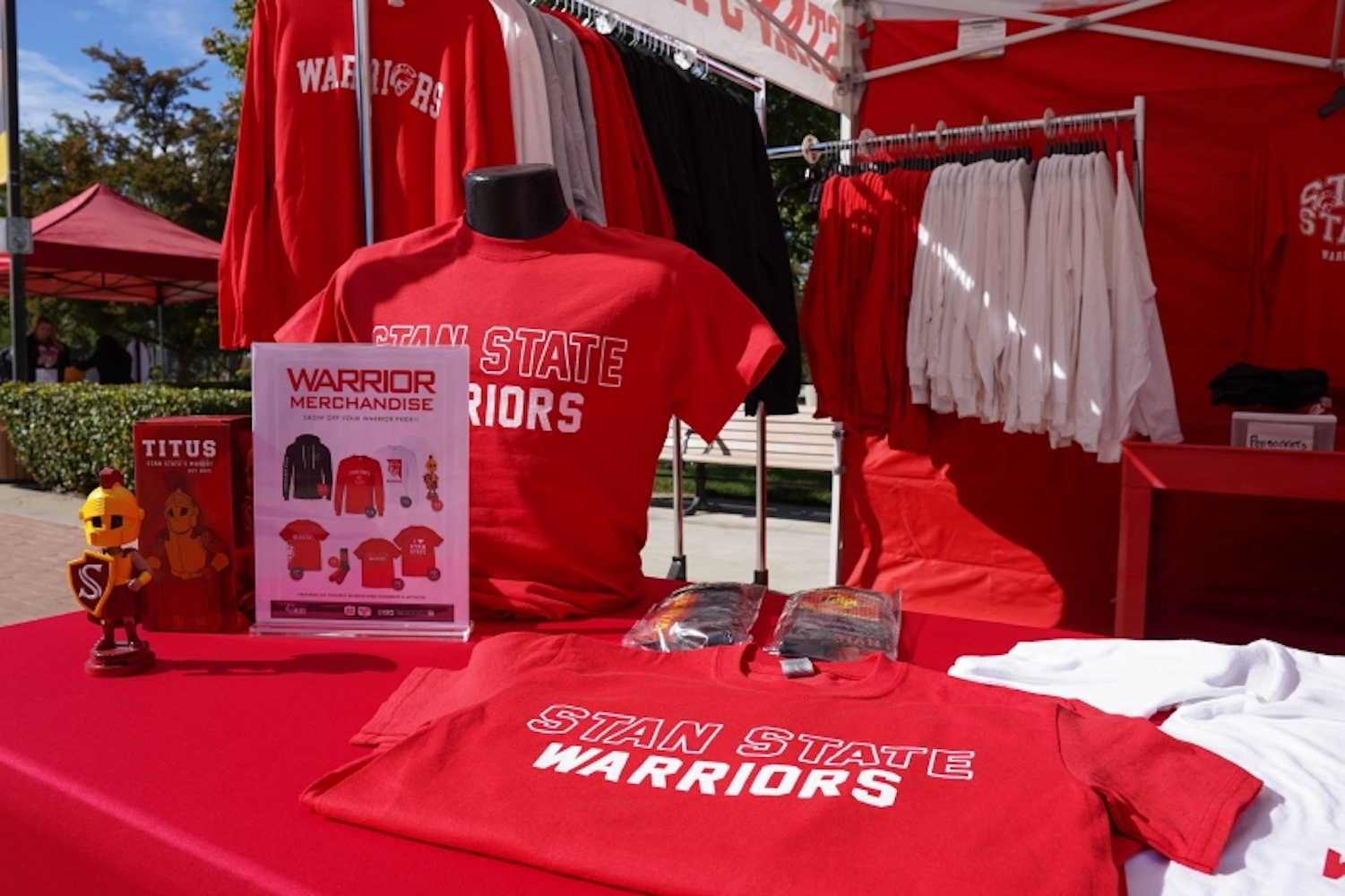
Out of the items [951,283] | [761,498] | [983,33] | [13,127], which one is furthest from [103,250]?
[951,283]

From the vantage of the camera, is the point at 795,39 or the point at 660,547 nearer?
the point at 795,39

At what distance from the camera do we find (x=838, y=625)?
1.24 metres

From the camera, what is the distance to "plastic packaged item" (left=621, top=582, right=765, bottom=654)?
46.8 inches

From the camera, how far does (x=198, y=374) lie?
23.5 metres

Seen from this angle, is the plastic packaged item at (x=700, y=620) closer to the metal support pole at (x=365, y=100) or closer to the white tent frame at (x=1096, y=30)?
the metal support pole at (x=365, y=100)

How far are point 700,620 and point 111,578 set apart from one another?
0.73 metres

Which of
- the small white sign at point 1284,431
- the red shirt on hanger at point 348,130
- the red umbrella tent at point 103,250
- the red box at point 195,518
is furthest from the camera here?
the red umbrella tent at point 103,250

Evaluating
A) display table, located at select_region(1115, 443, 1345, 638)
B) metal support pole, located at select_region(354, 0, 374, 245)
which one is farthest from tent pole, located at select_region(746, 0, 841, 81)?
display table, located at select_region(1115, 443, 1345, 638)

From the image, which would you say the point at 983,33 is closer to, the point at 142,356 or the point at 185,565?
the point at 185,565

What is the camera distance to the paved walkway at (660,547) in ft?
15.8

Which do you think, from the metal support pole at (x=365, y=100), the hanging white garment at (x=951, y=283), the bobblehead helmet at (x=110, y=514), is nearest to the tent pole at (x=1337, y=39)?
the hanging white garment at (x=951, y=283)

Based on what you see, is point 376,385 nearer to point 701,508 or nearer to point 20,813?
point 20,813

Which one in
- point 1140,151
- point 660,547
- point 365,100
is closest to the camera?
point 365,100

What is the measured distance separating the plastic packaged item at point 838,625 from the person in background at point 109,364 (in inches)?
478
